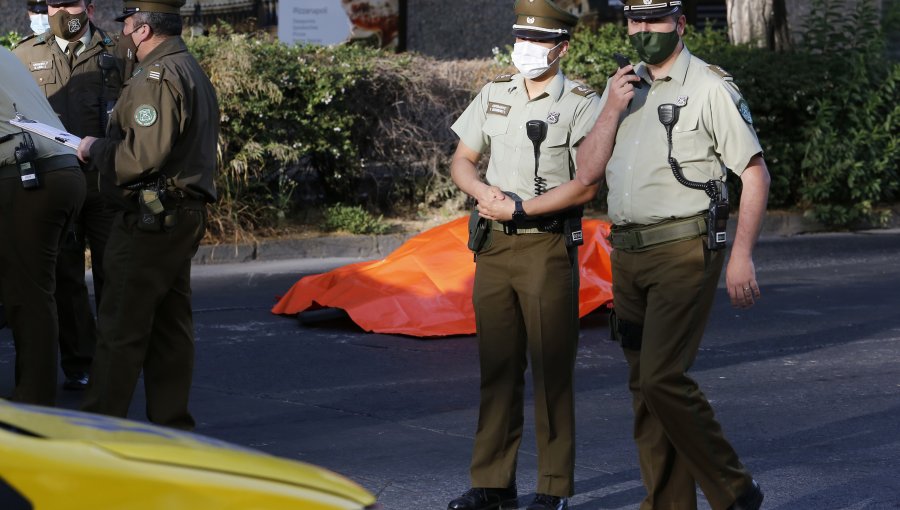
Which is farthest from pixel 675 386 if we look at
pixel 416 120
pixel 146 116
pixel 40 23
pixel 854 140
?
pixel 854 140

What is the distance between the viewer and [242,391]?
283 inches

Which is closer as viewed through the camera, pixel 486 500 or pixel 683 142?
pixel 683 142

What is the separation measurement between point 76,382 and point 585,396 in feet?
9.06

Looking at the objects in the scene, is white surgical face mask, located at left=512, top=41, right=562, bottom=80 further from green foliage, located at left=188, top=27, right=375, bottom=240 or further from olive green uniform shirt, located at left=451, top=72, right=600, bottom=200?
green foliage, located at left=188, top=27, right=375, bottom=240

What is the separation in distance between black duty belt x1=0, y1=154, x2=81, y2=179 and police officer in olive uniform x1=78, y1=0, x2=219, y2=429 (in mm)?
528

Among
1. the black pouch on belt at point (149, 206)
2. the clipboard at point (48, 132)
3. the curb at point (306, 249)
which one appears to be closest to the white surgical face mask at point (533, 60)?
the black pouch on belt at point (149, 206)

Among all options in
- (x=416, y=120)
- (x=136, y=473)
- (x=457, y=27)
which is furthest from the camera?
(x=457, y=27)

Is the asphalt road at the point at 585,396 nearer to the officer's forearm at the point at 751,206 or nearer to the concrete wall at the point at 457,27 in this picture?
the officer's forearm at the point at 751,206

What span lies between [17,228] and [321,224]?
6920 millimetres

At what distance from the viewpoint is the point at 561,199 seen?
501cm

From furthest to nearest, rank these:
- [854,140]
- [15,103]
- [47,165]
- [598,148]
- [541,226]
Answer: [854,140]
[47,165]
[15,103]
[541,226]
[598,148]

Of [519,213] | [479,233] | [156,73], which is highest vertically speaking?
[156,73]

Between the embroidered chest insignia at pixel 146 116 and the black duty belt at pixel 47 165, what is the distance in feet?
2.82

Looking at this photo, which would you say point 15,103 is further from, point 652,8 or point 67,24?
point 652,8
